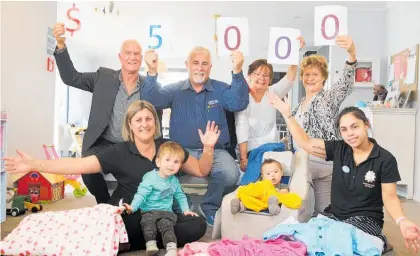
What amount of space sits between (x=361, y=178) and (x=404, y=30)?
137 inches

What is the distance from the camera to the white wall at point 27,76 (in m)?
3.29

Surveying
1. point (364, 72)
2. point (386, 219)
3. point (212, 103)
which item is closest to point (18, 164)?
point (212, 103)

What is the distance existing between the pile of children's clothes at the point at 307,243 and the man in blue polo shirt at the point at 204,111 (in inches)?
30.5

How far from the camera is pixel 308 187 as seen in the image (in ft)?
7.80

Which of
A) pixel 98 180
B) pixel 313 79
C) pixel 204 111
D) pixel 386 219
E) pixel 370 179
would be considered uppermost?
pixel 313 79

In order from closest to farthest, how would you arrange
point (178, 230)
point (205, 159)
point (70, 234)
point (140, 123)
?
point (70, 234), point (178, 230), point (140, 123), point (205, 159)

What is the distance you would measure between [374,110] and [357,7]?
1925 mm

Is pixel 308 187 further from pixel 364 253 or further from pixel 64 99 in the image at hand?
pixel 64 99

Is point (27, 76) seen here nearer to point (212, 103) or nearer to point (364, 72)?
point (212, 103)

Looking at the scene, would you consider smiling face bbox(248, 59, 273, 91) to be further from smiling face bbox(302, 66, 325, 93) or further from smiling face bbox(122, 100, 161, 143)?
smiling face bbox(122, 100, 161, 143)

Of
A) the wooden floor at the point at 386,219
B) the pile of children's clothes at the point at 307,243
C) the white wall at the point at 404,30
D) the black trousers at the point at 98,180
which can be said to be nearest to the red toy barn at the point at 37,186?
the wooden floor at the point at 386,219

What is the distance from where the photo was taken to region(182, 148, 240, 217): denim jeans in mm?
2686

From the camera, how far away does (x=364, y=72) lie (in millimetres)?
5691

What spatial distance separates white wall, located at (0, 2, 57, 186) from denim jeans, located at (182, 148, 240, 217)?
60.7 inches
